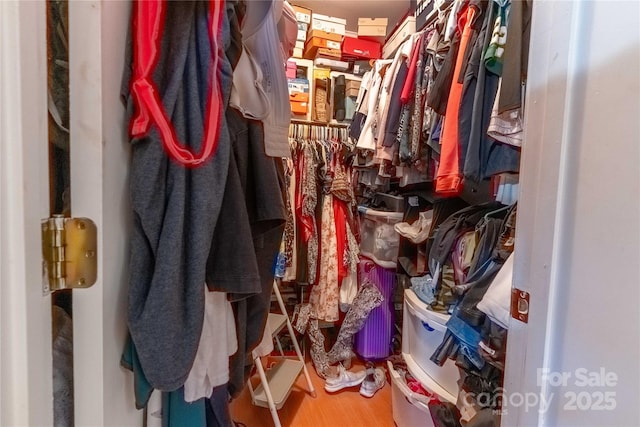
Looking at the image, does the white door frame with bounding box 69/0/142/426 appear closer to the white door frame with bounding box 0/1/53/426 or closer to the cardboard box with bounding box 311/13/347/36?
the white door frame with bounding box 0/1/53/426

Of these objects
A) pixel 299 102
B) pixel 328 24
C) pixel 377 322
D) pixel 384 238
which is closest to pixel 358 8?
pixel 328 24

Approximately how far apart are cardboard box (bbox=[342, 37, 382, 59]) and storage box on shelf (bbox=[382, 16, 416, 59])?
0.19ft

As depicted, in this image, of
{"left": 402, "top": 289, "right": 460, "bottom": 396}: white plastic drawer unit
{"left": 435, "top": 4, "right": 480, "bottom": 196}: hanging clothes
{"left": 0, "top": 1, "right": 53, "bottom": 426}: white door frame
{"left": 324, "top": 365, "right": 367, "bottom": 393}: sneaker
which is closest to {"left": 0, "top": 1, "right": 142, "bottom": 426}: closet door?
{"left": 0, "top": 1, "right": 53, "bottom": 426}: white door frame

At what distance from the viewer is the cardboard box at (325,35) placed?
225 cm

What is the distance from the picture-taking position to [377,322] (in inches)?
84.4

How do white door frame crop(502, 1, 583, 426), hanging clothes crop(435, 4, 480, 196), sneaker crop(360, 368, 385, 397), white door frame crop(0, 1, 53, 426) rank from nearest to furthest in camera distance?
1. white door frame crop(0, 1, 53, 426)
2. white door frame crop(502, 1, 583, 426)
3. hanging clothes crop(435, 4, 480, 196)
4. sneaker crop(360, 368, 385, 397)

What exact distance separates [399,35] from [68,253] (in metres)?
2.23

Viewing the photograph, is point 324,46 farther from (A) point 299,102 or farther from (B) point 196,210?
(B) point 196,210

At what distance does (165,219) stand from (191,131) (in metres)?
0.12

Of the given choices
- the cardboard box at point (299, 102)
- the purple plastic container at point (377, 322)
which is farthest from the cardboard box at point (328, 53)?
the purple plastic container at point (377, 322)

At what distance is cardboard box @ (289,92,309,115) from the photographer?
224cm

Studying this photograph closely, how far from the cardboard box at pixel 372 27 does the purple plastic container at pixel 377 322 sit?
1.60 metres

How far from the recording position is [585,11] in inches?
18.2

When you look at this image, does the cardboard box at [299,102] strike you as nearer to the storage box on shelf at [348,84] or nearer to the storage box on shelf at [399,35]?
the storage box on shelf at [348,84]
